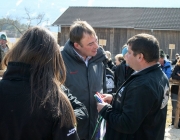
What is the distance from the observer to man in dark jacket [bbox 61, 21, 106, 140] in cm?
297

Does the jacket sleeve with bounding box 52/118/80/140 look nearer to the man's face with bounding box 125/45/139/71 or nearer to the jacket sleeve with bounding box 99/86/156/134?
the jacket sleeve with bounding box 99/86/156/134

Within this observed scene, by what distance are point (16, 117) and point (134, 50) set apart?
1.39 metres

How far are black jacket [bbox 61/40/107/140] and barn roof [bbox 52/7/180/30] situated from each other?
3006cm

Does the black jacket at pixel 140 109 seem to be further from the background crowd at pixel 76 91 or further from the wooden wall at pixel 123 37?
the wooden wall at pixel 123 37

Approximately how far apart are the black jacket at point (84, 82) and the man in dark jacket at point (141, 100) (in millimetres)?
310

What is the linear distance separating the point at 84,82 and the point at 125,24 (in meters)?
31.1

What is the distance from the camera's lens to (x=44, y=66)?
166 cm

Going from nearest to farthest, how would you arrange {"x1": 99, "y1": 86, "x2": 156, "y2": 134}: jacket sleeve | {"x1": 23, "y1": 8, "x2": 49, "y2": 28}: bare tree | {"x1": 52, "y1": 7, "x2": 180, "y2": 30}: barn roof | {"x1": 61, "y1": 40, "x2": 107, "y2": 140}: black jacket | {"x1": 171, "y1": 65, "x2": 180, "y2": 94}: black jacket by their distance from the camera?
{"x1": 99, "y1": 86, "x2": 156, "y2": 134}: jacket sleeve < {"x1": 61, "y1": 40, "x2": 107, "y2": 140}: black jacket < {"x1": 171, "y1": 65, "x2": 180, "y2": 94}: black jacket < {"x1": 52, "y1": 7, "x2": 180, "y2": 30}: barn roof < {"x1": 23, "y1": 8, "x2": 49, "y2": 28}: bare tree

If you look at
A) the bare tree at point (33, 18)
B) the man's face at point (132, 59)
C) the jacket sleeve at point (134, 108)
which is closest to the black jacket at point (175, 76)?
the man's face at point (132, 59)

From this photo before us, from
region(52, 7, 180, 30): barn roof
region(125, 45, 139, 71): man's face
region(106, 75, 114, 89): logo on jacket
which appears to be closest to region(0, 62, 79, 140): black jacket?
region(125, 45, 139, 71): man's face

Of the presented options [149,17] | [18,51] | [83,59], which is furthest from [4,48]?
[149,17]

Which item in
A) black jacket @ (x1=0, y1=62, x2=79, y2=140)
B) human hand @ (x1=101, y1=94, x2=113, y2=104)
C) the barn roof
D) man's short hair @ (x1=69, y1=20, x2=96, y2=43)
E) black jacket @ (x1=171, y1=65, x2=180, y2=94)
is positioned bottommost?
black jacket @ (x1=171, y1=65, x2=180, y2=94)

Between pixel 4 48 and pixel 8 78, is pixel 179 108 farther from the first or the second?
pixel 8 78

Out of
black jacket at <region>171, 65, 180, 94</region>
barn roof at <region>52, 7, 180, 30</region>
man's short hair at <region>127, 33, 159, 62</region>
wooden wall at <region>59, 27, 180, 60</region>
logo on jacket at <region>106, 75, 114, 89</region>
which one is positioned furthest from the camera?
barn roof at <region>52, 7, 180, 30</region>
